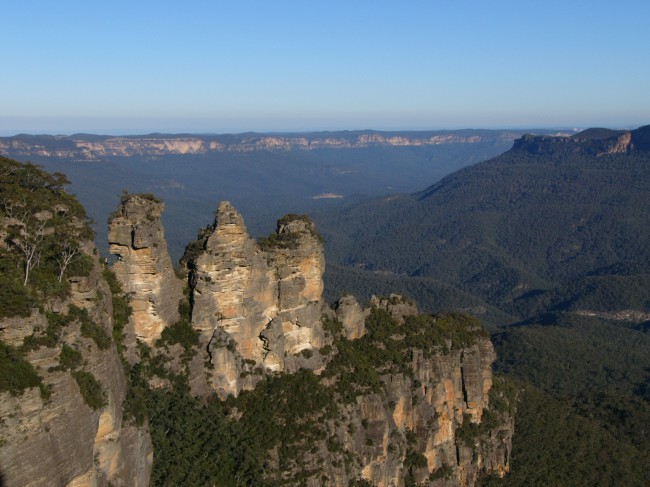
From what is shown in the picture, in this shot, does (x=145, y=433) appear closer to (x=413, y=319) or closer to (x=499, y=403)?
(x=413, y=319)

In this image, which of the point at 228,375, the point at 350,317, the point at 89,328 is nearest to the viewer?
the point at 89,328

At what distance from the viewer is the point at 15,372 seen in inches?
771

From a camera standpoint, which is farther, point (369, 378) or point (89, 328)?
point (369, 378)

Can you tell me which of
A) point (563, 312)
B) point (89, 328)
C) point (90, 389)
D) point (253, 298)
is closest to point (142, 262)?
point (253, 298)

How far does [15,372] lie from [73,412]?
2589 millimetres

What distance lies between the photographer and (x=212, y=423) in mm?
32219

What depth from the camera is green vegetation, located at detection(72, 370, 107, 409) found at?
22.0 metres

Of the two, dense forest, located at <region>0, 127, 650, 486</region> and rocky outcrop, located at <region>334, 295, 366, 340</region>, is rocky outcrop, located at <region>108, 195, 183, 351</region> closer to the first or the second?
dense forest, located at <region>0, 127, 650, 486</region>

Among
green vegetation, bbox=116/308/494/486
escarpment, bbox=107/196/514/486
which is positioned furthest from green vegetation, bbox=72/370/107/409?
escarpment, bbox=107/196/514/486

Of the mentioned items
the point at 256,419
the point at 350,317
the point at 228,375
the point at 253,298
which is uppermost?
the point at 253,298

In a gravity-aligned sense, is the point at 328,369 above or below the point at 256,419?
above

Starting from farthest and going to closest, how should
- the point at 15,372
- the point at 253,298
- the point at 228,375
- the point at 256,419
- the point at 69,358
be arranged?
the point at 253,298
the point at 228,375
the point at 256,419
the point at 69,358
the point at 15,372

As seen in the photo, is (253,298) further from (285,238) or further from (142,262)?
(142,262)

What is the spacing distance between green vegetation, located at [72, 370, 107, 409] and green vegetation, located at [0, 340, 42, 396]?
184 cm
